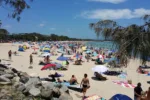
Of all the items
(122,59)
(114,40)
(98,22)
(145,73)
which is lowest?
(145,73)

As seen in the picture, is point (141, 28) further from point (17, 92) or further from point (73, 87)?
point (73, 87)

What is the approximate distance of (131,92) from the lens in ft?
49.0

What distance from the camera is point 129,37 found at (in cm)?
505

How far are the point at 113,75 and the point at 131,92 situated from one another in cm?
622

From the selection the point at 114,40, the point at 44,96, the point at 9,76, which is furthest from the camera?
the point at 9,76

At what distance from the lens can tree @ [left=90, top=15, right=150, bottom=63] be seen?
15.5ft

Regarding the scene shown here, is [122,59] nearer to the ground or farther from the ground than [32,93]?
farther from the ground

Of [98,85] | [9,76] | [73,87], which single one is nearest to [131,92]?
[98,85]

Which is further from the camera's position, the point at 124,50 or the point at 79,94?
the point at 79,94

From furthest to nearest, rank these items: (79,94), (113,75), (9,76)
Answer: (113,75), (9,76), (79,94)

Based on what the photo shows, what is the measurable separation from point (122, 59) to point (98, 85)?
485 inches

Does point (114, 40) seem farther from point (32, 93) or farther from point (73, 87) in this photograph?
point (73, 87)

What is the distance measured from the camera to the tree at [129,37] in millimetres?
4738

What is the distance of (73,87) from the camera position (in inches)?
556
